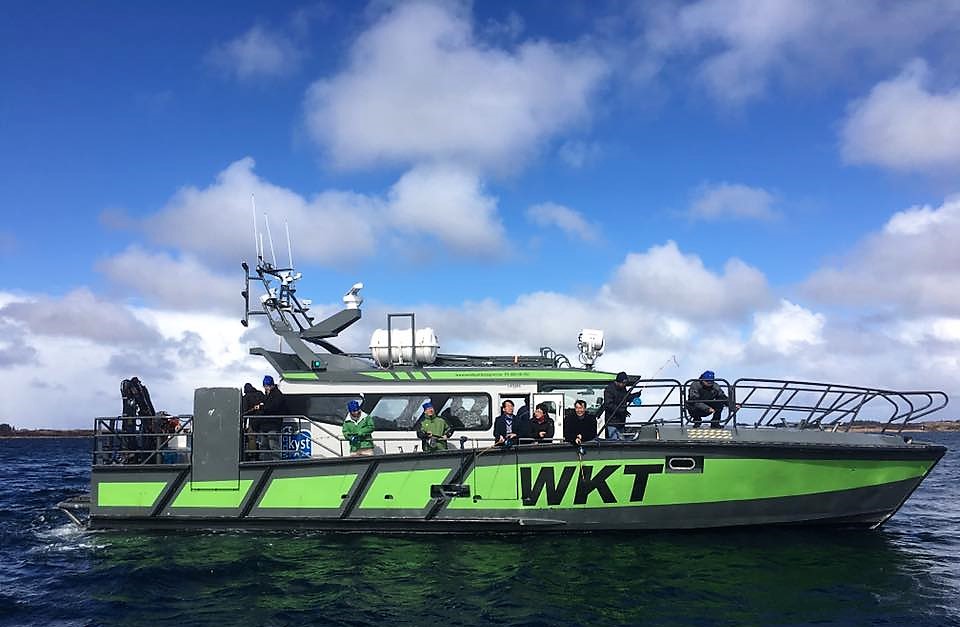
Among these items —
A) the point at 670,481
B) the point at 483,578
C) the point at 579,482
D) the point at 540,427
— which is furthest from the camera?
the point at 540,427

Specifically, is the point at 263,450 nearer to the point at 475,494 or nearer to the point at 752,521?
the point at 475,494

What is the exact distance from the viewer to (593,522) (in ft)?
34.4

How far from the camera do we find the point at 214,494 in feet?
36.6

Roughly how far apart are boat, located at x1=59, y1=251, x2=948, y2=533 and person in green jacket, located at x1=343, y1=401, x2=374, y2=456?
10.9 inches

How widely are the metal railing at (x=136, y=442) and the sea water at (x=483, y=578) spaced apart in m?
1.14

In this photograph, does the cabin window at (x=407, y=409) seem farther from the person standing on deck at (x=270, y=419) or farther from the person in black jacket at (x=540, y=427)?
the person in black jacket at (x=540, y=427)

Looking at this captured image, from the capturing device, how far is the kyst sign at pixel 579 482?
10359 millimetres

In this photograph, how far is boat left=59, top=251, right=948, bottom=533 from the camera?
10273 millimetres

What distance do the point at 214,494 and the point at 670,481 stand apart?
6.66 meters

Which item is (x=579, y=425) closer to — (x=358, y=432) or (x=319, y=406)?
(x=358, y=432)

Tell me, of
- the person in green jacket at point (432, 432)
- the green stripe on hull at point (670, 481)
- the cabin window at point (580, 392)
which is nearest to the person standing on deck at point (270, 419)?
the person in green jacket at point (432, 432)

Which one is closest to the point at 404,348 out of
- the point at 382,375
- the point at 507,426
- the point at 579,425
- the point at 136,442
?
the point at 382,375

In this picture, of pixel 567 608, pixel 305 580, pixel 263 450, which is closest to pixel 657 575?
pixel 567 608

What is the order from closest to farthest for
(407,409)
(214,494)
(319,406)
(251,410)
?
(214,494), (251,410), (407,409), (319,406)
